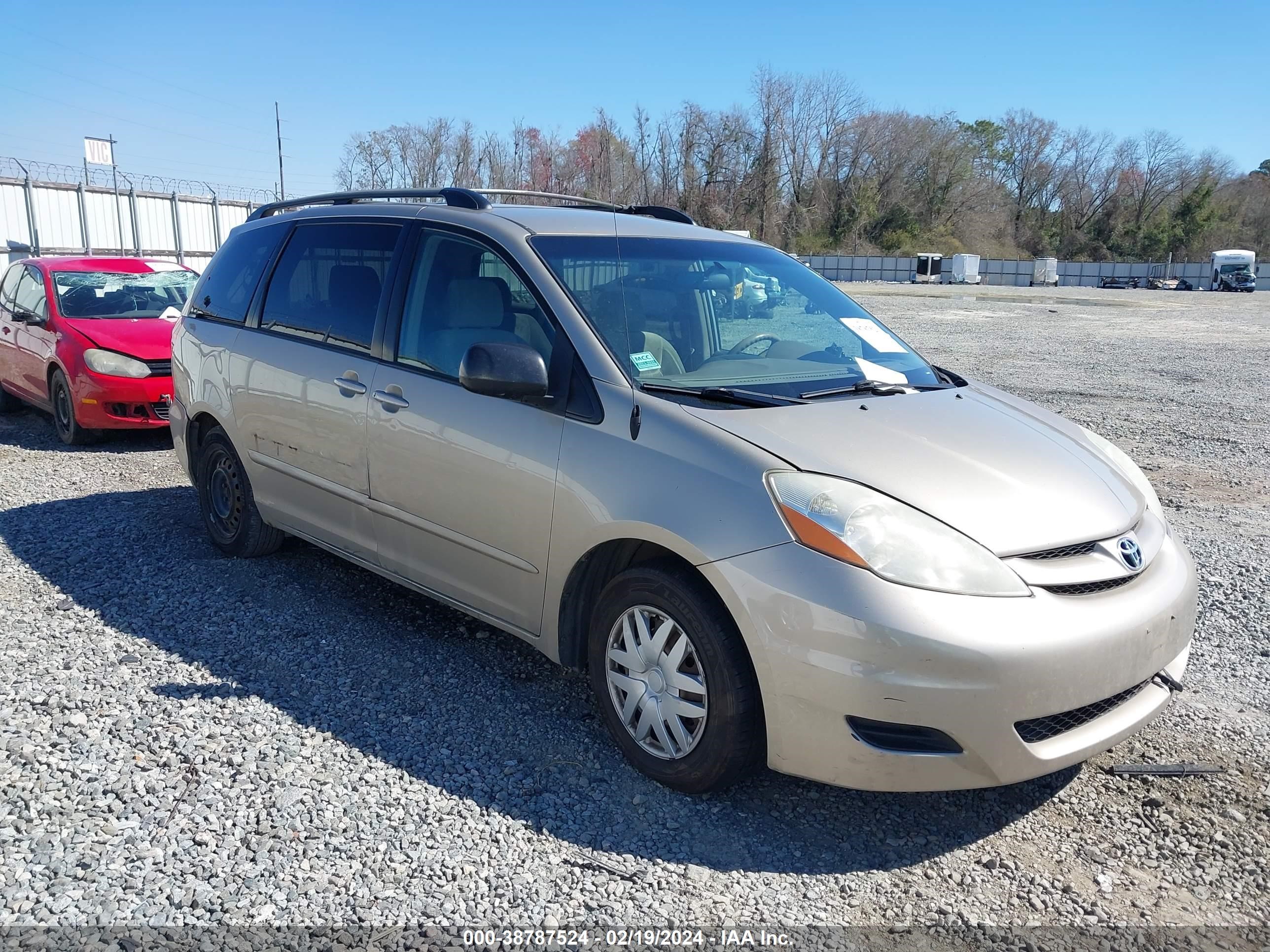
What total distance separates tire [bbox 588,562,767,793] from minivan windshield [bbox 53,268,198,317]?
731 centimetres

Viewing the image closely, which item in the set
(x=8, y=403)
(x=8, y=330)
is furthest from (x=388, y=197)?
(x=8, y=403)

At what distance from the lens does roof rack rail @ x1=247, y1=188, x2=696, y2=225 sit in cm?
434

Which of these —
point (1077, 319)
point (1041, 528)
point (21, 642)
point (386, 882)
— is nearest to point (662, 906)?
point (386, 882)

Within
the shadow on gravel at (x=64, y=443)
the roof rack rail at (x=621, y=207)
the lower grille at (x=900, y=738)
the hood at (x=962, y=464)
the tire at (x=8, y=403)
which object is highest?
the roof rack rail at (x=621, y=207)

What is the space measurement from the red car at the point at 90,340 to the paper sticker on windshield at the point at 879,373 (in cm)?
652

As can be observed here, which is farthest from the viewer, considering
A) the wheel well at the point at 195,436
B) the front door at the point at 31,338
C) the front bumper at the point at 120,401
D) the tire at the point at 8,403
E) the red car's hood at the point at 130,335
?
the tire at the point at 8,403

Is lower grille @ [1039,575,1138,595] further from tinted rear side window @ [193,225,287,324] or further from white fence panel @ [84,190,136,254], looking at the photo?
white fence panel @ [84,190,136,254]

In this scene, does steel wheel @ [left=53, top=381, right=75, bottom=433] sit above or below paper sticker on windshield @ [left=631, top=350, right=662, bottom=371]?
below

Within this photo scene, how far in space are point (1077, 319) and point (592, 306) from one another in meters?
30.9

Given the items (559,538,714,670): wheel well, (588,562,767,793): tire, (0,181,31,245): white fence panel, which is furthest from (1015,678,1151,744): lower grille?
(0,181,31,245): white fence panel

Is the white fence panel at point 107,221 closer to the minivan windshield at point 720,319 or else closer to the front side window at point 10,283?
the front side window at point 10,283

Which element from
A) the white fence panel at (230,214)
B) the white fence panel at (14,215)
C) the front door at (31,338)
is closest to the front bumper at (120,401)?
the front door at (31,338)

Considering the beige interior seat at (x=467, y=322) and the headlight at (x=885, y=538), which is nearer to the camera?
the headlight at (x=885, y=538)

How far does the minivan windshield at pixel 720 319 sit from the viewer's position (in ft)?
12.0
